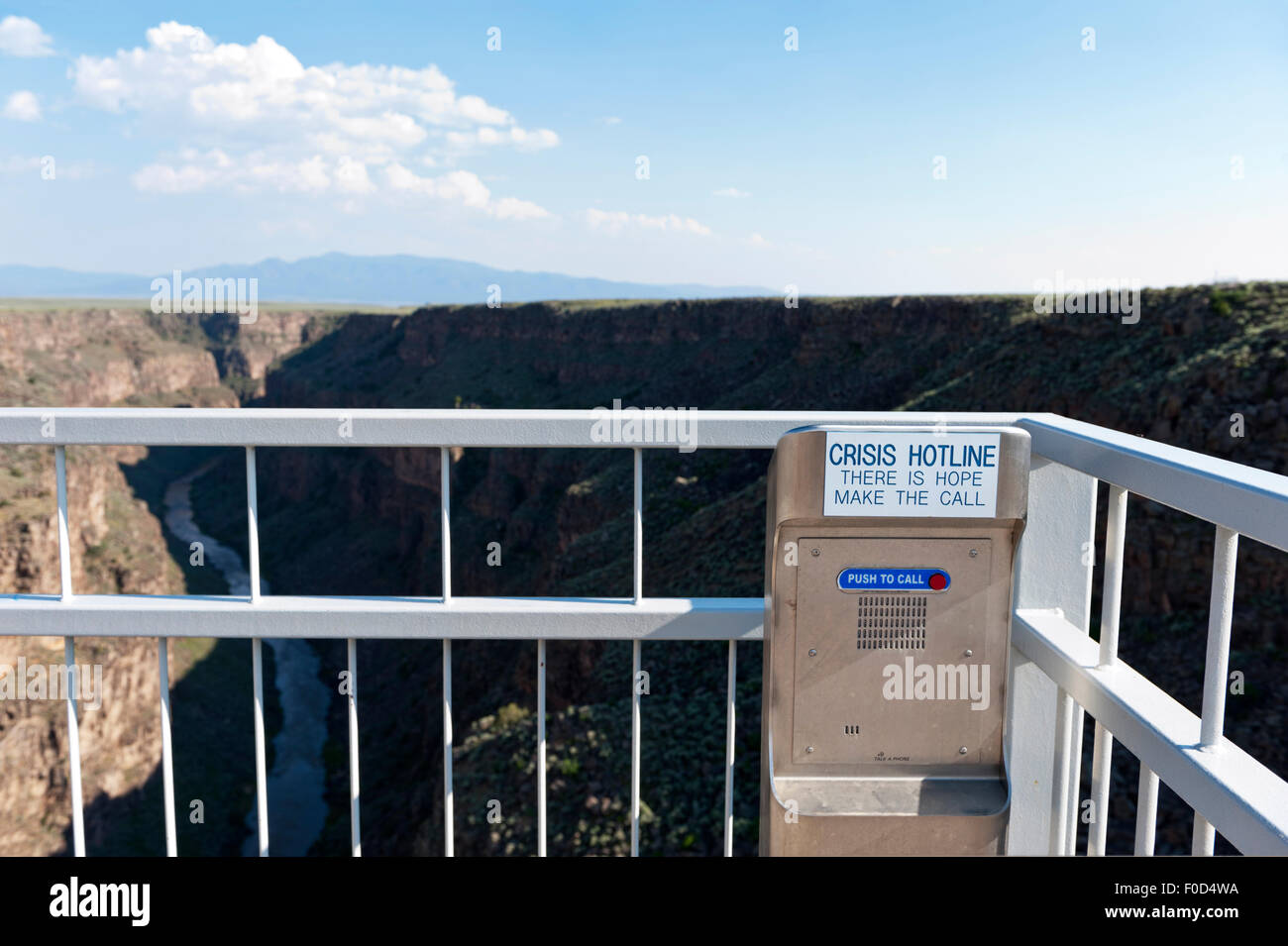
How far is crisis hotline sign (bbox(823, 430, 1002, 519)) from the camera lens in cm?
197

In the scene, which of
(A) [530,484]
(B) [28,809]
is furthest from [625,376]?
(B) [28,809]

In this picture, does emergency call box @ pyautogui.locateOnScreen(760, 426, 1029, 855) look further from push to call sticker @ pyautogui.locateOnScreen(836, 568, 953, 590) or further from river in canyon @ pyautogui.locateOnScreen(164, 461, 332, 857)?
river in canyon @ pyautogui.locateOnScreen(164, 461, 332, 857)

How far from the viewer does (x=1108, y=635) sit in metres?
1.89

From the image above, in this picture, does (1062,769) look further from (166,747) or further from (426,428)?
(166,747)

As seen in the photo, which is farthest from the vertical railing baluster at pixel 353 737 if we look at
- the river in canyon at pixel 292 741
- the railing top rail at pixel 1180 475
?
the river in canyon at pixel 292 741

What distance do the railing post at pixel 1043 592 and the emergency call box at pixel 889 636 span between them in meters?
0.16

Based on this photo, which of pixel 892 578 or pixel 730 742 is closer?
pixel 892 578

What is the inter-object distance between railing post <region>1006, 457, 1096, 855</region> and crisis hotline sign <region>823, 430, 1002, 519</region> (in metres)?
0.30

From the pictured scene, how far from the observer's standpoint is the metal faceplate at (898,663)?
2.00 metres

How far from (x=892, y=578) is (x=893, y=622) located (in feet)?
0.31

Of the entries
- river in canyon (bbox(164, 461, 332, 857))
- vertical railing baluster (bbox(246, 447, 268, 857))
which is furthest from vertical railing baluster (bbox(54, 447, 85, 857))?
river in canyon (bbox(164, 461, 332, 857))

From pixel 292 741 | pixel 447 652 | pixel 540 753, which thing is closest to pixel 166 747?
pixel 447 652

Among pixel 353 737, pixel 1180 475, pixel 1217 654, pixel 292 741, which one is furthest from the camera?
pixel 292 741

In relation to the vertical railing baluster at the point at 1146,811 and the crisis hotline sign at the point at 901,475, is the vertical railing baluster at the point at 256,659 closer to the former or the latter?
the crisis hotline sign at the point at 901,475
